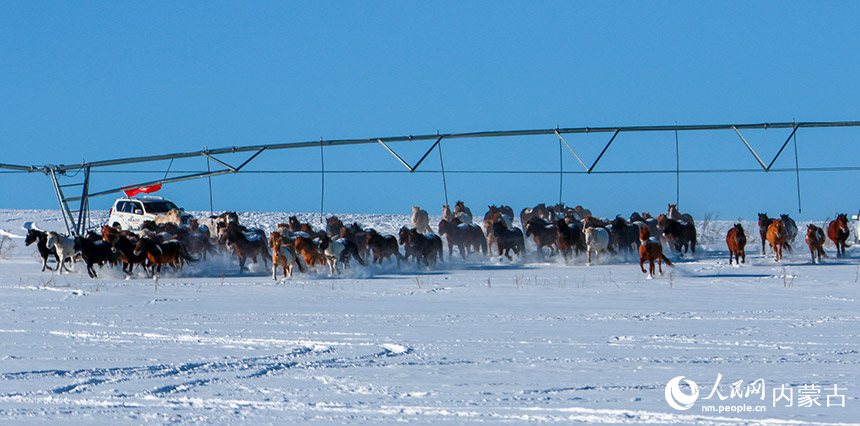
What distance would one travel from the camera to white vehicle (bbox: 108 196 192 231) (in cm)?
3722

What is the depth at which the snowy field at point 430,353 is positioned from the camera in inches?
268

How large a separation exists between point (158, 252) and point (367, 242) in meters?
5.35

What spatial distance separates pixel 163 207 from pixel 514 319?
27.4 meters

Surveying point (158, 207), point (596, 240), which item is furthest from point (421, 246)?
point (158, 207)

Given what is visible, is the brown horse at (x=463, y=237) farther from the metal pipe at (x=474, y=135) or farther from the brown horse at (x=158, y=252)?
the brown horse at (x=158, y=252)

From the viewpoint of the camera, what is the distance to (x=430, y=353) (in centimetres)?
970

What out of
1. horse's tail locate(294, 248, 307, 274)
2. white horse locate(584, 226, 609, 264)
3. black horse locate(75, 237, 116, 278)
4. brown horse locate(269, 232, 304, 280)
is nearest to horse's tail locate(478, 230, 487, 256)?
white horse locate(584, 226, 609, 264)

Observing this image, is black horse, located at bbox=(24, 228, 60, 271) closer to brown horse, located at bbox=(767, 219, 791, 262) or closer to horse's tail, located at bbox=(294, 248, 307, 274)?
horse's tail, located at bbox=(294, 248, 307, 274)

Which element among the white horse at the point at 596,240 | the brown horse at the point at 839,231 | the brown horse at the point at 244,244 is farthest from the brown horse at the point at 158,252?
the brown horse at the point at 839,231

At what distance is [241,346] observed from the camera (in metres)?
10.3

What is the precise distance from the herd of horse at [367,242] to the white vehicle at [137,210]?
5.93m

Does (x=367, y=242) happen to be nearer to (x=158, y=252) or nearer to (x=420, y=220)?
(x=158, y=252)

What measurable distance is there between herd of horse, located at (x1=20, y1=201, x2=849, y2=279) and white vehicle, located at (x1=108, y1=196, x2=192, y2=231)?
593 cm

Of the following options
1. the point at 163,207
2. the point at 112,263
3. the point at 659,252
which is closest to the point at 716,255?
the point at 659,252
